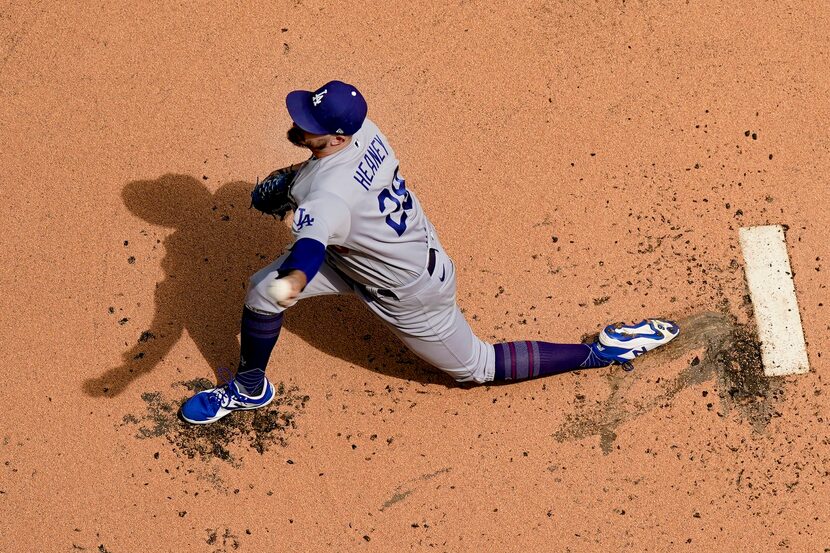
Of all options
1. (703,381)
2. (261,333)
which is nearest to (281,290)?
(261,333)

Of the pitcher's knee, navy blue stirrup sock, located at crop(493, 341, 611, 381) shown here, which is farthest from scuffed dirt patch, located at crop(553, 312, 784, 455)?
the pitcher's knee

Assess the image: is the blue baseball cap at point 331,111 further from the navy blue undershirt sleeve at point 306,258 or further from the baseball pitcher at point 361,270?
the navy blue undershirt sleeve at point 306,258

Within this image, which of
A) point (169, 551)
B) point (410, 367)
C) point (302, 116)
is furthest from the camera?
point (410, 367)

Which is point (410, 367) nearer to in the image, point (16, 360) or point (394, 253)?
point (394, 253)

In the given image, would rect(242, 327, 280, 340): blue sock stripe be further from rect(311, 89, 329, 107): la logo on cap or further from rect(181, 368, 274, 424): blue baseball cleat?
rect(311, 89, 329, 107): la logo on cap

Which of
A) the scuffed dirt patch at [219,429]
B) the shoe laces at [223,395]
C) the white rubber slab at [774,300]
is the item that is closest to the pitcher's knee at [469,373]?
the scuffed dirt patch at [219,429]

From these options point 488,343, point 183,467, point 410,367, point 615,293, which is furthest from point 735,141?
point 183,467
